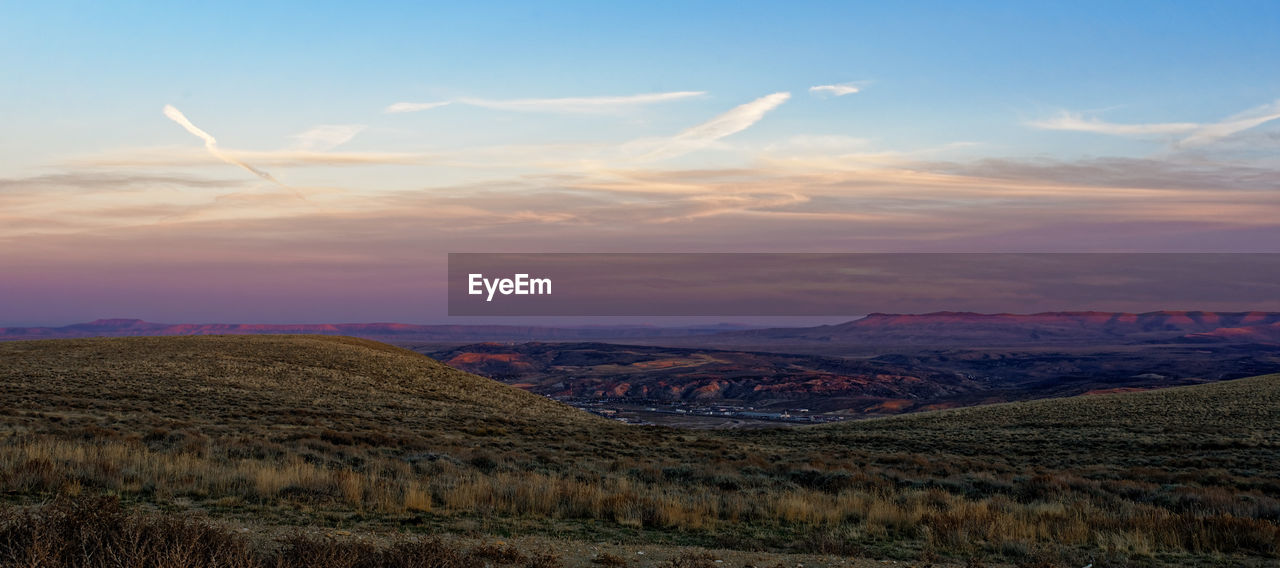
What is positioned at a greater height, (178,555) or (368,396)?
(178,555)

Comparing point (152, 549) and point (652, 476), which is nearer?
point (152, 549)

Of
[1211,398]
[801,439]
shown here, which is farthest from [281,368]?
[1211,398]

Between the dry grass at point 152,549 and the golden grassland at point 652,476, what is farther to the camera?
the golden grassland at point 652,476

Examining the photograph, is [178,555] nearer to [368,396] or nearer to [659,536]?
[659,536]

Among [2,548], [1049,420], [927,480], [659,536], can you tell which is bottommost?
[1049,420]

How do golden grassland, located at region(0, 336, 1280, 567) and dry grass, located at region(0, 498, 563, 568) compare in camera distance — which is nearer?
dry grass, located at region(0, 498, 563, 568)

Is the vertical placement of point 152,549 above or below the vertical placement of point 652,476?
above

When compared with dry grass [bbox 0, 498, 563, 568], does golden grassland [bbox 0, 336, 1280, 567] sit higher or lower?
lower

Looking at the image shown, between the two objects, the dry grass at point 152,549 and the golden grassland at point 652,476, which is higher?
the dry grass at point 152,549
